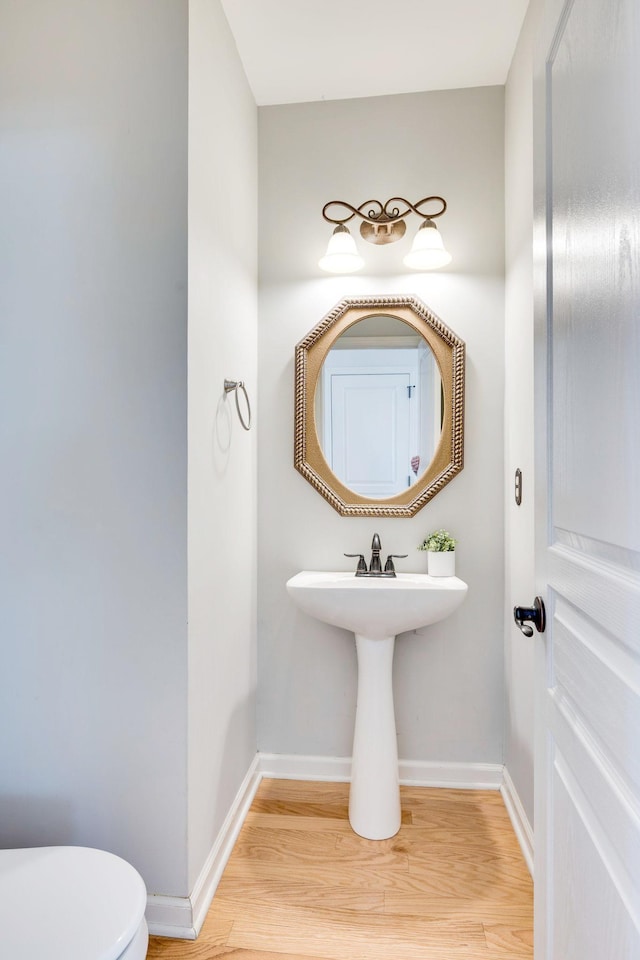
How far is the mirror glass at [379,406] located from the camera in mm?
2154

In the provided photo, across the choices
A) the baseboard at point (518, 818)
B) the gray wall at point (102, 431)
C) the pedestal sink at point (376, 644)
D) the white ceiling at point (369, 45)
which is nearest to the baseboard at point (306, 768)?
the pedestal sink at point (376, 644)

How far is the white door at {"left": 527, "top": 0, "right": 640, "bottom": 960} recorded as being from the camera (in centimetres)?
66

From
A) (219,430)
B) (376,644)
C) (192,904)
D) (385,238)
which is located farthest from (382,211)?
(192,904)

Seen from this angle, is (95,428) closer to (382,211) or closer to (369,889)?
(382,211)

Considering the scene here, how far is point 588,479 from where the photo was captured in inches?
31.7

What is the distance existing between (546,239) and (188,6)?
111 centimetres

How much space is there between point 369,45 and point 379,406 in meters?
1.19

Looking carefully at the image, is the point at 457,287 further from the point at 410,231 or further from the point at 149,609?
the point at 149,609

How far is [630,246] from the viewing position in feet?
2.13

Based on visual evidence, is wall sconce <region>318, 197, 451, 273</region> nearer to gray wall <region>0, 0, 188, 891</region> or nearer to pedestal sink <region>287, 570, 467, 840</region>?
gray wall <region>0, 0, 188, 891</region>

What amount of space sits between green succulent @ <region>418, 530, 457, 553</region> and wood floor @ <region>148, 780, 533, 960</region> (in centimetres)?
89

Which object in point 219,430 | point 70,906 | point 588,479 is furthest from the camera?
point 219,430

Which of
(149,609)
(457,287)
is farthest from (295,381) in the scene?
(149,609)

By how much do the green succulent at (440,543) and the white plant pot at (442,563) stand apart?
11 mm
